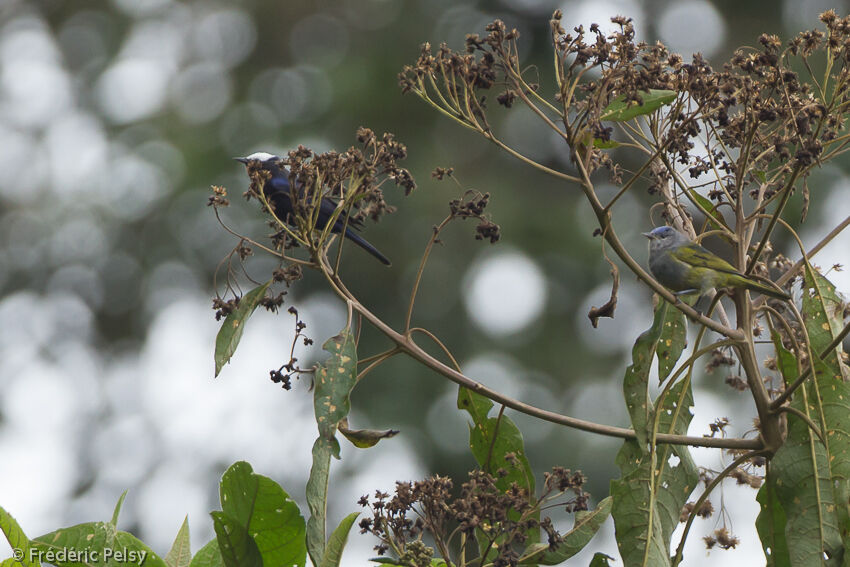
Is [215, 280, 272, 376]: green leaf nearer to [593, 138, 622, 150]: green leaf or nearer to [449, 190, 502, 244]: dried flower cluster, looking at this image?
[449, 190, 502, 244]: dried flower cluster

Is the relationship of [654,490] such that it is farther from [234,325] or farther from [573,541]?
[234,325]

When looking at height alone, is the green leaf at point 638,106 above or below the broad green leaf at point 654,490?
above

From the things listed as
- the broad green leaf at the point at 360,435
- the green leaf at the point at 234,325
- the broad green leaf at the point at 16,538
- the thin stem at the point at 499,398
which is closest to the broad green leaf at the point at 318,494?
the broad green leaf at the point at 360,435

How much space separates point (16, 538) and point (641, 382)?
4.67ft

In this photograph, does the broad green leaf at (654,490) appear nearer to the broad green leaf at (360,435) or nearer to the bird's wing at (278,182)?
the broad green leaf at (360,435)

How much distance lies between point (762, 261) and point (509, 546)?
1.04 m

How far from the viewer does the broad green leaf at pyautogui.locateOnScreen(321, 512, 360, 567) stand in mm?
2200

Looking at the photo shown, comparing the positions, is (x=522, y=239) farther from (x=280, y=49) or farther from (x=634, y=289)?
(x=280, y=49)

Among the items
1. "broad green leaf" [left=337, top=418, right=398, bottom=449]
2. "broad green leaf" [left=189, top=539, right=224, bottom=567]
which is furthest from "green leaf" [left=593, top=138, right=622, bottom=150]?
"broad green leaf" [left=189, top=539, right=224, bottom=567]

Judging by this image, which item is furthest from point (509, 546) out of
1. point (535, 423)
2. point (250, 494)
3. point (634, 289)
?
point (634, 289)

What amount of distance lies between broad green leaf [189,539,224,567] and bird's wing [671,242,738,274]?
1.40 meters

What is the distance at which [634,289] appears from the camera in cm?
1105

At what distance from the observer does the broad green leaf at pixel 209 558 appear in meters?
2.44

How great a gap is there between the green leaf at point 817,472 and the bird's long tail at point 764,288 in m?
0.15
